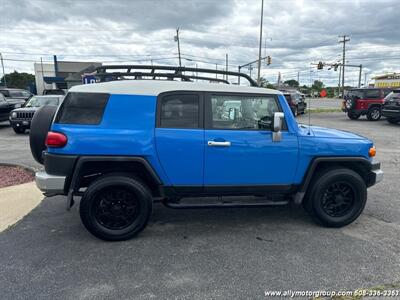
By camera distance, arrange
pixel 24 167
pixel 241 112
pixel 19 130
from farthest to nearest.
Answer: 1. pixel 19 130
2. pixel 24 167
3. pixel 241 112

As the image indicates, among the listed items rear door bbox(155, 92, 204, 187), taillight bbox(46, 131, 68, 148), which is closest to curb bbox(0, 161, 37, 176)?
taillight bbox(46, 131, 68, 148)

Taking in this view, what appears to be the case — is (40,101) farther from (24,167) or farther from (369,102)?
(369,102)

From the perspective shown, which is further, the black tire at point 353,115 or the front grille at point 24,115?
the black tire at point 353,115

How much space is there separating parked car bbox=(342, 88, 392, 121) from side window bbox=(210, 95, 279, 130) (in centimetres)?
1684

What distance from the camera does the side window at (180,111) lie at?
3967 mm

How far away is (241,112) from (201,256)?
1.73m

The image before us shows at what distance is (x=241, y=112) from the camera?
13.6 feet

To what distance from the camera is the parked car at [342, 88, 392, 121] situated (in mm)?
18781

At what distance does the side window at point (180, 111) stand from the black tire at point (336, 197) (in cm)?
171

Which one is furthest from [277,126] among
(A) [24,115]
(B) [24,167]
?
(A) [24,115]

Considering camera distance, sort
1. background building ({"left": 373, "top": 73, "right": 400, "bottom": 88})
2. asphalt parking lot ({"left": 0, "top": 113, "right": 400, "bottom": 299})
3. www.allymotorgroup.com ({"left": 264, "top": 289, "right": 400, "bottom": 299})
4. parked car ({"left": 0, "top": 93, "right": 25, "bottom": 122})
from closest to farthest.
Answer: www.allymotorgroup.com ({"left": 264, "top": 289, "right": 400, "bottom": 299}), asphalt parking lot ({"left": 0, "top": 113, "right": 400, "bottom": 299}), parked car ({"left": 0, "top": 93, "right": 25, "bottom": 122}), background building ({"left": 373, "top": 73, "right": 400, "bottom": 88})

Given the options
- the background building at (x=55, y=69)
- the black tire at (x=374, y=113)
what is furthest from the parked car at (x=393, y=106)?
the background building at (x=55, y=69)

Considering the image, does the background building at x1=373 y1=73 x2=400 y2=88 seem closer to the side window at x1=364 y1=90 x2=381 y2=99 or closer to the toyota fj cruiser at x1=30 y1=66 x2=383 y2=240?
the side window at x1=364 y1=90 x2=381 y2=99

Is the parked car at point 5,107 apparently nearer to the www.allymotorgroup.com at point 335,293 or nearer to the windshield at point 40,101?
the windshield at point 40,101
